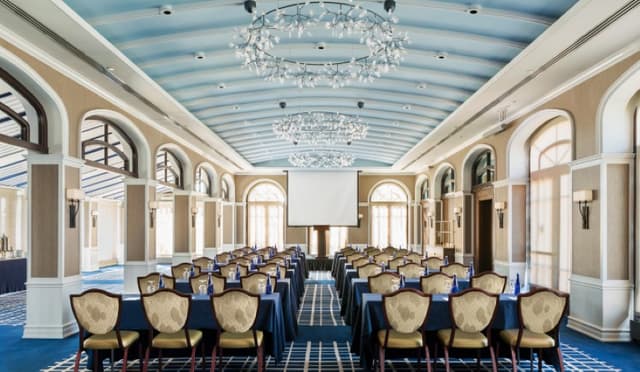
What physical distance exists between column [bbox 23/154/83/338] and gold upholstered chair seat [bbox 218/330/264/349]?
10.7 feet

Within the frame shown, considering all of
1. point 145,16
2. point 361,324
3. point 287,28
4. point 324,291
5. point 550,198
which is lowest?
Answer: point 324,291

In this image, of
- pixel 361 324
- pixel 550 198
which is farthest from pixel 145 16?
pixel 550 198

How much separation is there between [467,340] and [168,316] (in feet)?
9.44

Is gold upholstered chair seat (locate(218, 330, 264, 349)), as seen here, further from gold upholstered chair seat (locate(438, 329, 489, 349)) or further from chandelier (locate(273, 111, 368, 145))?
chandelier (locate(273, 111, 368, 145))

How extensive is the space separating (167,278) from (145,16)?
3.13m

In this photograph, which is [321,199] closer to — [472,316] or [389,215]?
[389,215]

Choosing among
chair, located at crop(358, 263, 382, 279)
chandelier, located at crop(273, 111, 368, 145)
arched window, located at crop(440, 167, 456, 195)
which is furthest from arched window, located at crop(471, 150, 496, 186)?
chair, located at crop(358, 263, 382, 279)

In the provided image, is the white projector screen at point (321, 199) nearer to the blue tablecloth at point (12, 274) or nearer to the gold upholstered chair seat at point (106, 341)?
the blue tablecloth at point (12, 274)

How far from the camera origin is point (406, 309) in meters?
5.12

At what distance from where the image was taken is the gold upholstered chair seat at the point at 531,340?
16.8ft

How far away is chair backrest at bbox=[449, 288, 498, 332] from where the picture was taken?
5.12 meters

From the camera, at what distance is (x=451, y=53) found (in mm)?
7547

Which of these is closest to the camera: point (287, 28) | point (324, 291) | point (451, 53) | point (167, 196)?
point (287, 28)

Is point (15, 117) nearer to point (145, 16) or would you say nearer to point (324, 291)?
point (145, 16)
